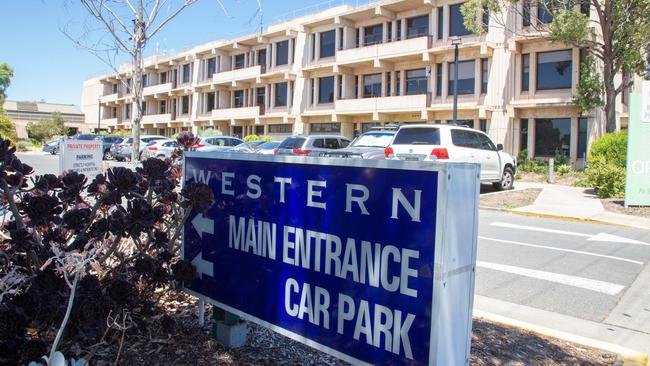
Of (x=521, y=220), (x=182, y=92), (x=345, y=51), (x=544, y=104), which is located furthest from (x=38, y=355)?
(x=182, y=92)

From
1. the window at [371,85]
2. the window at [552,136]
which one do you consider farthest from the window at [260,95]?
the window at [552,136]

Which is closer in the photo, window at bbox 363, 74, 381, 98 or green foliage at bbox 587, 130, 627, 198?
green foliage at bbox 587, 130, 627, 198

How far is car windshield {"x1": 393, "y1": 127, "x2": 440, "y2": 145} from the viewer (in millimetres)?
14711

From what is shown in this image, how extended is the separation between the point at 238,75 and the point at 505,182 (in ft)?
105

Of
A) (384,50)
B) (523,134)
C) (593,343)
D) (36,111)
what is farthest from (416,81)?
(36,111)

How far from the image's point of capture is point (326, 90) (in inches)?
1554

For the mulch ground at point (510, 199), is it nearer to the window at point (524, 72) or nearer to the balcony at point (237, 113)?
the window at point (524, 72)

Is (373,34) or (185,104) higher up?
(373,34)

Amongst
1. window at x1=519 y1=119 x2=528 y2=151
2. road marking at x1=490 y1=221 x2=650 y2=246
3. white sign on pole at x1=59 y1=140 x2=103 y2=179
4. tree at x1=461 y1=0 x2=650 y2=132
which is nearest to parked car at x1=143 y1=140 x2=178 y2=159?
tree at x1=461 y1=0 x2=650 y2=132

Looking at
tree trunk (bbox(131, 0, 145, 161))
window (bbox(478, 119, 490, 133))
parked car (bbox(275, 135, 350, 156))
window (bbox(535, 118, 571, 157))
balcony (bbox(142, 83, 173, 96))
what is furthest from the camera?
balcony (bbox(142, 83, 173, 96))

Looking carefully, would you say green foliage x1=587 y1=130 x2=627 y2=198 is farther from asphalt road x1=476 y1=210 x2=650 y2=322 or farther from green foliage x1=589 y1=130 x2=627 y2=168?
asphalt road x1=476 y1=210 x2=650 y2=322

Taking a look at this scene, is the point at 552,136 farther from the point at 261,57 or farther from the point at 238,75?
the point at 238,75

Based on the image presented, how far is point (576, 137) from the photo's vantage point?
89.6 ft

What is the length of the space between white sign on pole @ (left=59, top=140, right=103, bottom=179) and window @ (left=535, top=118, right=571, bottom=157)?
81.3 ft
